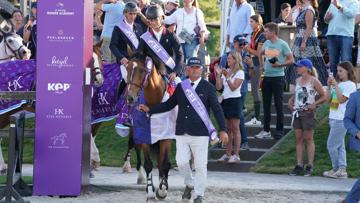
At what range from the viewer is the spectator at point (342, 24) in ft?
57.1

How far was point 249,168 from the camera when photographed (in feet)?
50.7

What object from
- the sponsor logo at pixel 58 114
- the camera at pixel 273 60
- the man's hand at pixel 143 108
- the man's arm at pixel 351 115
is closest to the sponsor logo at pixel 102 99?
the sponsor logo at pixel 58 114

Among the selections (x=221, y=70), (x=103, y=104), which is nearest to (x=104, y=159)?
(x=103, y=104)

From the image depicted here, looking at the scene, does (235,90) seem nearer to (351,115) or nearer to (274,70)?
(274,70)

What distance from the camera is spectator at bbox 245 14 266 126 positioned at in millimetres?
16906

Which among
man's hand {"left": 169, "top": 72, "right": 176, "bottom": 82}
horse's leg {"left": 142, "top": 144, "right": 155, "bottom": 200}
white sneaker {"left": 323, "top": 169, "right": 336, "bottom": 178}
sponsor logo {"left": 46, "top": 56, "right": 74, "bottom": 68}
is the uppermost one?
sponsor logo {"left": 46, "top": 56, "right": 74, "bottom": 68}

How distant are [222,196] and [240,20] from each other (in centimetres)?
569

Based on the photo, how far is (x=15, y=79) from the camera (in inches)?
579

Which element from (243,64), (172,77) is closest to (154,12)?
(172,77)

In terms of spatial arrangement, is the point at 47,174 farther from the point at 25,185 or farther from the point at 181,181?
the point at 181,181

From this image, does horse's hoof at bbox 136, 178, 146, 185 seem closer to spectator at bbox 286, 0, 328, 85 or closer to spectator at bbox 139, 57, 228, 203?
spectator at bbox 139, 57, 228, 203

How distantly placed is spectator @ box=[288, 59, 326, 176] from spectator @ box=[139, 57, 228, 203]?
8.80ft

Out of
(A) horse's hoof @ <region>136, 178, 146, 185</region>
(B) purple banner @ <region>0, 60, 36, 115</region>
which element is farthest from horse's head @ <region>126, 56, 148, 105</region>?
(B) purple banner @ <region>0, 60, 36, 115</region>

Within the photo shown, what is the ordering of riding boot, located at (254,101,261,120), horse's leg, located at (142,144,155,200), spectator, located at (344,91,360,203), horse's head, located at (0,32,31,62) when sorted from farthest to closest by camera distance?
riding boot, located at (254,101,261,120) < horse's head, located at (0,32,31,62) < horse's leg, located at (142,144,155,200) < spectator, located at (344,91,360,203)
